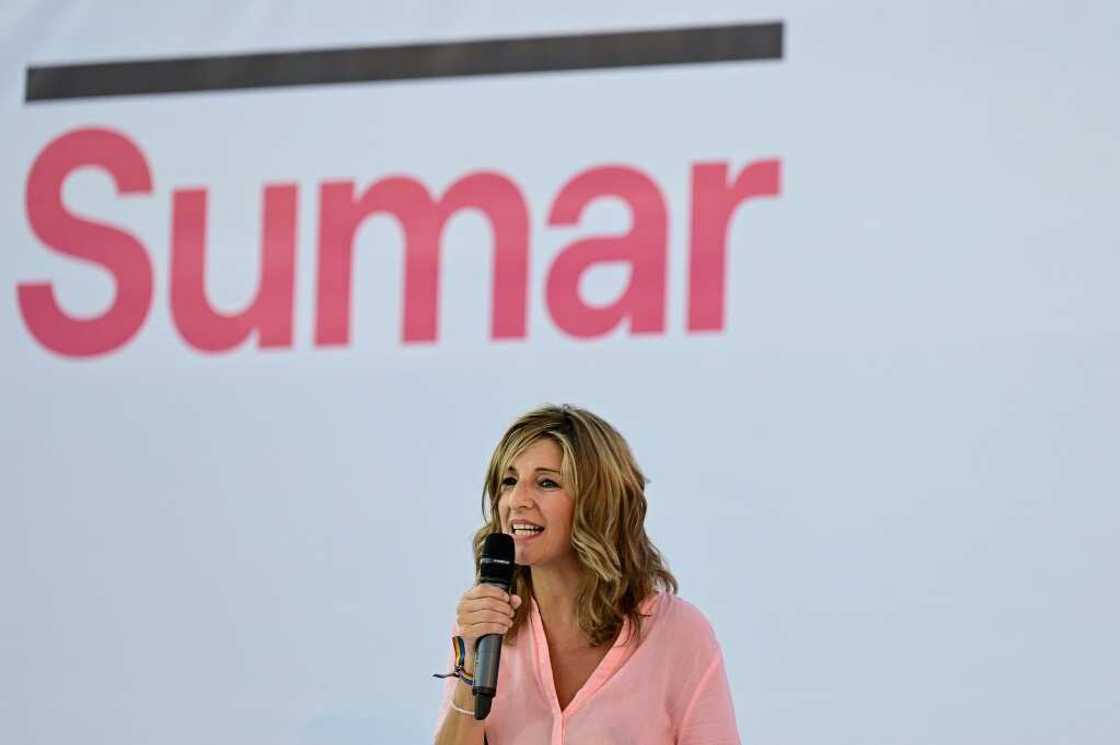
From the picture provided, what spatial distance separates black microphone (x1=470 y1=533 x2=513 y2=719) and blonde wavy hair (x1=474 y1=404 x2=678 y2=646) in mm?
69

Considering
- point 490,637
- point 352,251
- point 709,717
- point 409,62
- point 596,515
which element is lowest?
point 709,717

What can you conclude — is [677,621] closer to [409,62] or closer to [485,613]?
[485,613]

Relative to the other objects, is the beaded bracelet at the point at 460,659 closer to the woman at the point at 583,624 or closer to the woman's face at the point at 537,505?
the woman at the point at 583,624

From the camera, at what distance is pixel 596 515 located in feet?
9.29

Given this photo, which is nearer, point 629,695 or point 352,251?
point 629,695

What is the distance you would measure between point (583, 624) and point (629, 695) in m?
0.12

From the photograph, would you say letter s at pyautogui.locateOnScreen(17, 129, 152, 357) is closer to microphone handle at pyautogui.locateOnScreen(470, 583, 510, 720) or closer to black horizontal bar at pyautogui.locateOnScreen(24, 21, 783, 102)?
black horizontal bar at pyautogui.locateOnScreen(24, 21, 783, 102)

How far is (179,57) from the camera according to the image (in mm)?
4535

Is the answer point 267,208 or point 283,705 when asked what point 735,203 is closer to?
point 267,208

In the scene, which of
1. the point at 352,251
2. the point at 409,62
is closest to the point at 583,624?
the point at 352,251

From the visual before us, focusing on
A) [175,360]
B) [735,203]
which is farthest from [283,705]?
[735,203]

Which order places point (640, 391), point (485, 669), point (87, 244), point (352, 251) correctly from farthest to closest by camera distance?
1. point (87, 244)
2. point (352, 251)
3. point (640, 391)
4. point (485, 669)

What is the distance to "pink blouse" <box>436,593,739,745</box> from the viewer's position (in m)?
2.79

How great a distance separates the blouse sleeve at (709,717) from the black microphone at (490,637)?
280mm
